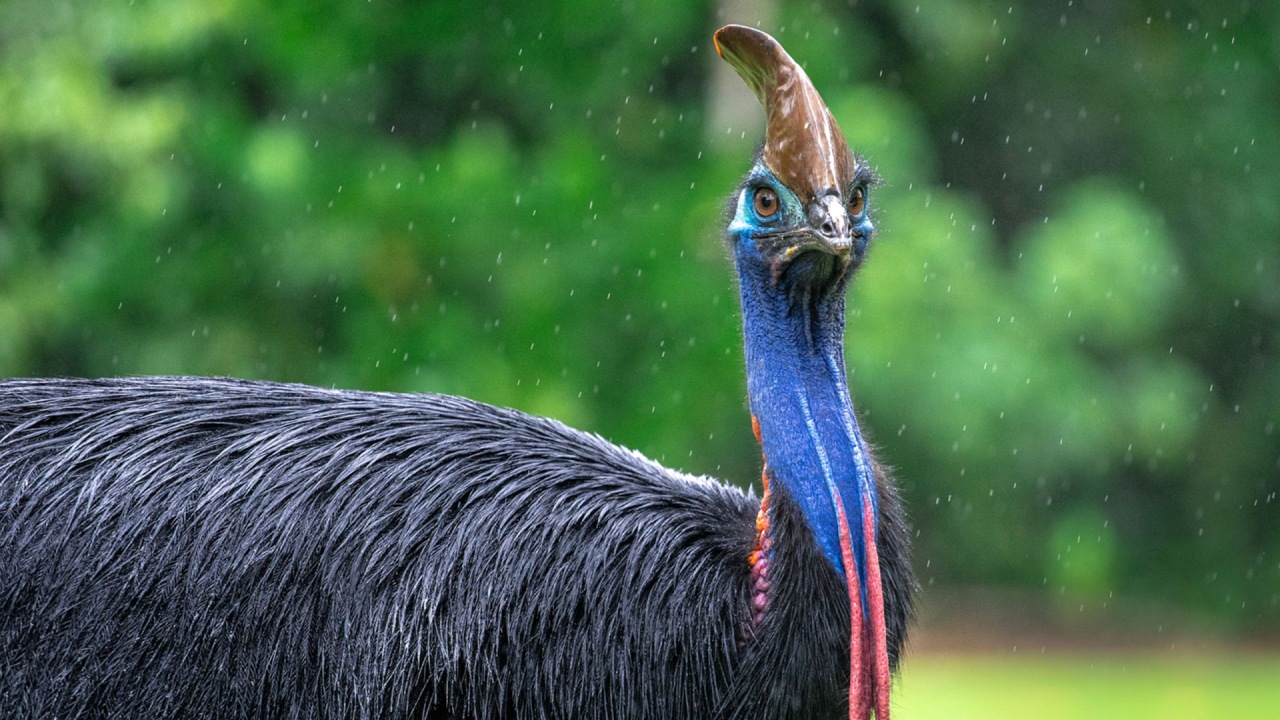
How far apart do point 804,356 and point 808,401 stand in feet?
0.30

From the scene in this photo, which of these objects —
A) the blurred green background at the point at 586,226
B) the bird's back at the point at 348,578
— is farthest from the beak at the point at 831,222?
the blurred green background at the point at 586,226

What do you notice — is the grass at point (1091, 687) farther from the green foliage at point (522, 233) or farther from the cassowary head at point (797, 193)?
the cassowary head at point (797, 193)

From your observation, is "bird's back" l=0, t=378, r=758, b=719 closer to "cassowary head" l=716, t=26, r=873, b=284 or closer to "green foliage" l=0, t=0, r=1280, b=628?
"cassowary head" l=716, t=26, r=873, b=284

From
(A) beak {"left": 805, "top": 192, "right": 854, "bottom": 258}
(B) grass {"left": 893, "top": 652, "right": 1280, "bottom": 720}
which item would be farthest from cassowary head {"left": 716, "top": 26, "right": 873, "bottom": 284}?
(B) grass {"left": 893, "top": 652, "right": 1280, "bottom": 720}

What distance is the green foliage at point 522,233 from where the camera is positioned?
8.34 meters

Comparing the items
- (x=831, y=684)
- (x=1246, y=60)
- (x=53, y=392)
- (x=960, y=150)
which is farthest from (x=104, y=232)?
(x=1246, y=60)

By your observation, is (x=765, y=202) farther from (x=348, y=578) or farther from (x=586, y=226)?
(x=586, y=226)

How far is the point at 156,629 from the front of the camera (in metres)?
3.31

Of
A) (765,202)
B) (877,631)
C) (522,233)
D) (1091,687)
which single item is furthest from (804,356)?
(1091,687)

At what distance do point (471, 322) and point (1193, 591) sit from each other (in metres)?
7.94

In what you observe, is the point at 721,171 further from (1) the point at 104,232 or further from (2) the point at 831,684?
(2) the point at 831,684

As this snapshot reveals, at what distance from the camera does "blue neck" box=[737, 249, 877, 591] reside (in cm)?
323

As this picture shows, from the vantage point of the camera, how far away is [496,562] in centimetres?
333

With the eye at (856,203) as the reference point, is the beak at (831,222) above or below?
below
